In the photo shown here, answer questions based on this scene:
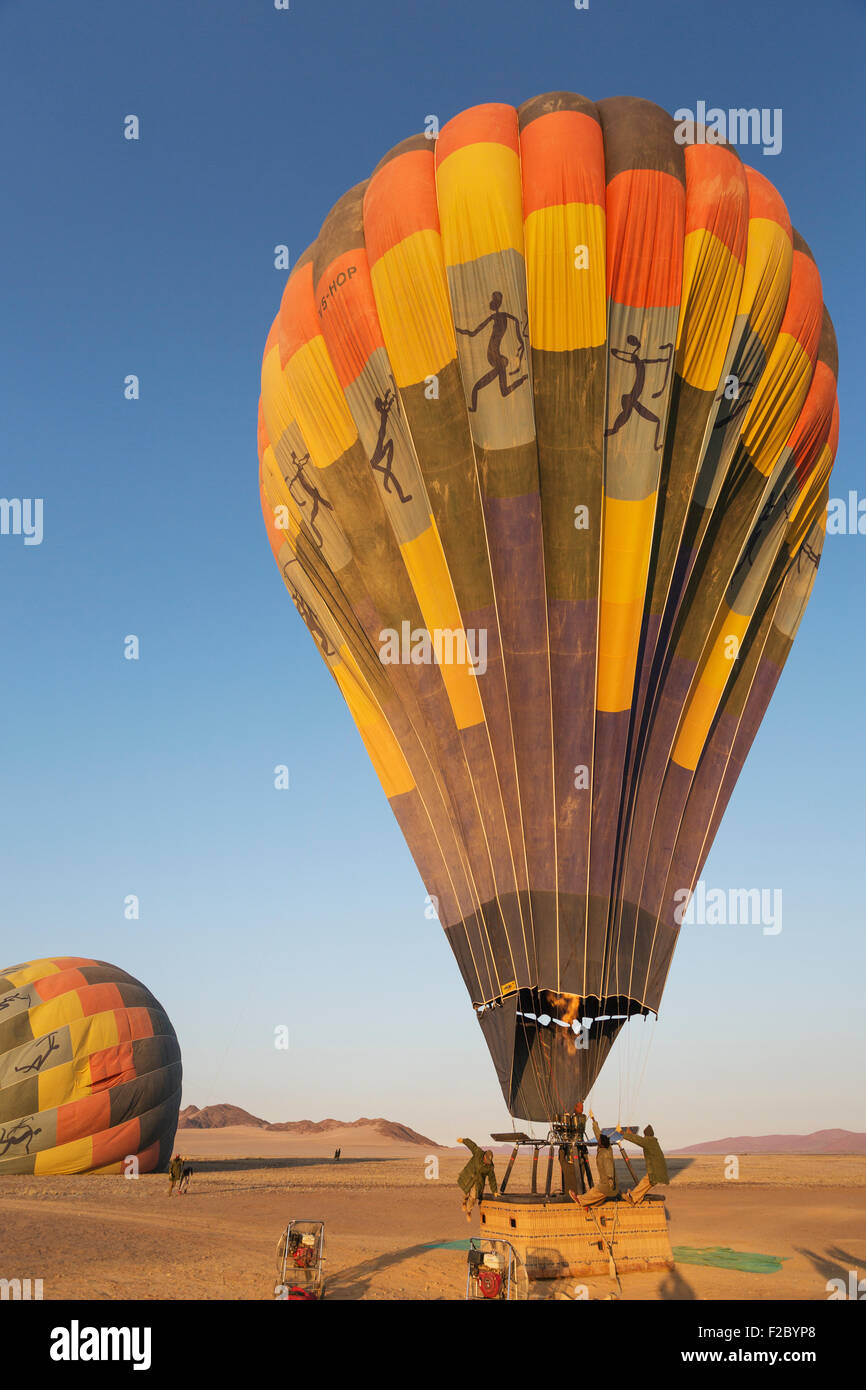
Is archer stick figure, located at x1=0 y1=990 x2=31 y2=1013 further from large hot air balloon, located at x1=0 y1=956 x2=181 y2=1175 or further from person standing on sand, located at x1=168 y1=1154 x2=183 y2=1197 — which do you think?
person standing on sand, located at x1=168 y1=1154 x2=183 y2=1197

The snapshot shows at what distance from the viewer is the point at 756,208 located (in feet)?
54.7

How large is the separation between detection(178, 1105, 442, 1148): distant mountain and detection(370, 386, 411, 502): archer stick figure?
7344cm

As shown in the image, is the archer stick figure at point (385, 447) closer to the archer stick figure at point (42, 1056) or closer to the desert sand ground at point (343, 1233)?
the desert sand ground at point (343, 1233)

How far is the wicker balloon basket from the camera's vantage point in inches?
448

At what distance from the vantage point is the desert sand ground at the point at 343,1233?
1044 cm

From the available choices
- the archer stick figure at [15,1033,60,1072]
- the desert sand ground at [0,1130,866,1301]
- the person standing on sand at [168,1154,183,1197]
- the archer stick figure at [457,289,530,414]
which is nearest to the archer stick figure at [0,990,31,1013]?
the archer stick figure at [15,1033,60,1072]

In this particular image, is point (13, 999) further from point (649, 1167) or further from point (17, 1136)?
point (649, 1167)

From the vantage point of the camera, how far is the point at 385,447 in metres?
16.6

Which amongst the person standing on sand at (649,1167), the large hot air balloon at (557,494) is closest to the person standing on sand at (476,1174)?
the large hot air balloon at (557,494)

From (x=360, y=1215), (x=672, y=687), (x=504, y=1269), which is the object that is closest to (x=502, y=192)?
(x=672, y=687)

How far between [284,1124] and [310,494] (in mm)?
91180

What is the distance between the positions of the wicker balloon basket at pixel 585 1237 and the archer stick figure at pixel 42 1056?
→ 16.2 meters

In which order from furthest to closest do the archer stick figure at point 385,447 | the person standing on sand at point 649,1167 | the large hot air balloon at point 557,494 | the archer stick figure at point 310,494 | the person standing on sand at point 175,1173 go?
1. the person standing on sand at point 175,1173
2. the archer stick figure at point 310,494
3. the archer stick figure at point 385,447
4. the large hot air balloon at point 557,494
5. the person standing on sand at point 649,1167
